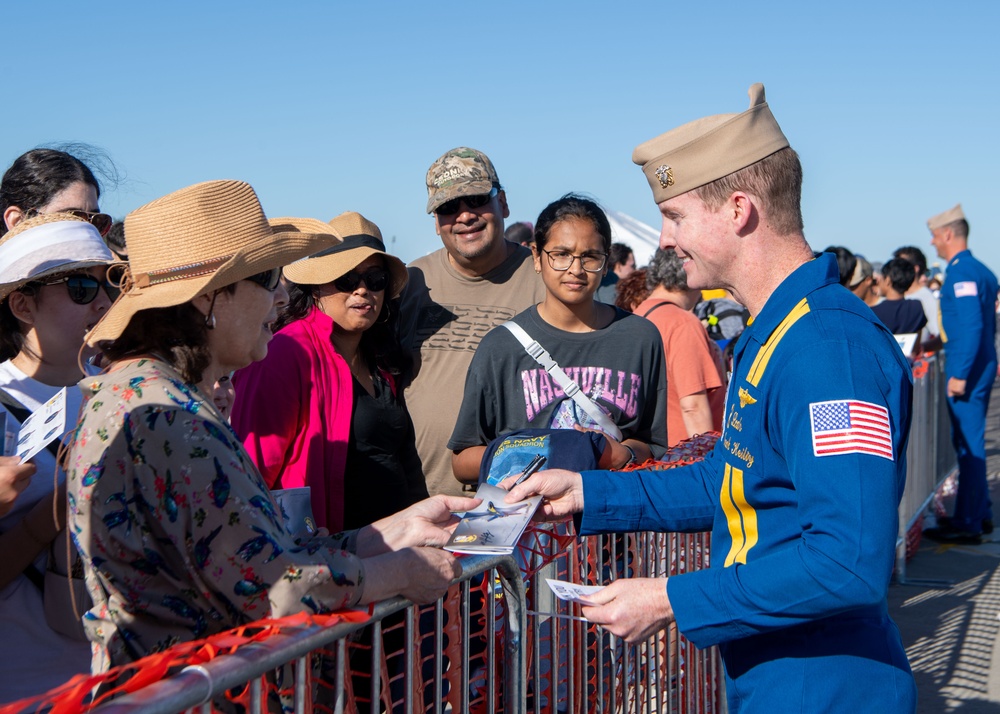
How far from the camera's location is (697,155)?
90.0 inches

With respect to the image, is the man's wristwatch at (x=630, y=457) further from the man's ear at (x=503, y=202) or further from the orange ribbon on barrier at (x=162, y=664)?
the orange ribbon on barrier at (x=162, y=664)

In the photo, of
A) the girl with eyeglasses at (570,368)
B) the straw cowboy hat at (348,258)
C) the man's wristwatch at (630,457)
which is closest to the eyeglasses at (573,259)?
the girl with eyeglasses at (570,368)

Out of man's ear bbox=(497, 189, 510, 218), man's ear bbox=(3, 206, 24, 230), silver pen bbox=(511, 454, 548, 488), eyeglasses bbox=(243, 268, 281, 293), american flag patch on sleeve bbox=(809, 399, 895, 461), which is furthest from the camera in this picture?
man's ear bbox=(497, 189, 510, 218)

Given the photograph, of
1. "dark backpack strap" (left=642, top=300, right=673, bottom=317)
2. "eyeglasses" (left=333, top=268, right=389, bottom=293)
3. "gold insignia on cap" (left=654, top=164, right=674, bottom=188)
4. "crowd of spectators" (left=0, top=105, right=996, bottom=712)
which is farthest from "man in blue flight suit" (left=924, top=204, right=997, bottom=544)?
"gold insignia on cap" (left=654, top=164, right=674, bottom=188)

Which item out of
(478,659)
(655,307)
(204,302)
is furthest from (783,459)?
(655,307)

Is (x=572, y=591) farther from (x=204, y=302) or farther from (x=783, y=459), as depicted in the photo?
(x=204, y=302)

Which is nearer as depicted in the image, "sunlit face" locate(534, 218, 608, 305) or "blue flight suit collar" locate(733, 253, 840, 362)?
"blue flight suit collar" locate(733, 253, 840, 362)

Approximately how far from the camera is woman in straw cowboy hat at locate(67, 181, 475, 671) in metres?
1.88

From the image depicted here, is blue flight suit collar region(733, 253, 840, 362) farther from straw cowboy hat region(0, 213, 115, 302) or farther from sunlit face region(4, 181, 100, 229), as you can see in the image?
sunlit face region(4, 181, 100, 229)

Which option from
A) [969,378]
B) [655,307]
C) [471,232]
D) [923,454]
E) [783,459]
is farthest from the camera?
[969,378]

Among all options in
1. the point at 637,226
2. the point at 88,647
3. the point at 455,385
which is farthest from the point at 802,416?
the point at 637,226

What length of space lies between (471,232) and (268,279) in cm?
Result: 221

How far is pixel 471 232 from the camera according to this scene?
451cm

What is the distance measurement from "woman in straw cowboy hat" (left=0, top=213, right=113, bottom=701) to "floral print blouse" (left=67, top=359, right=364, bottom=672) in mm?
522
